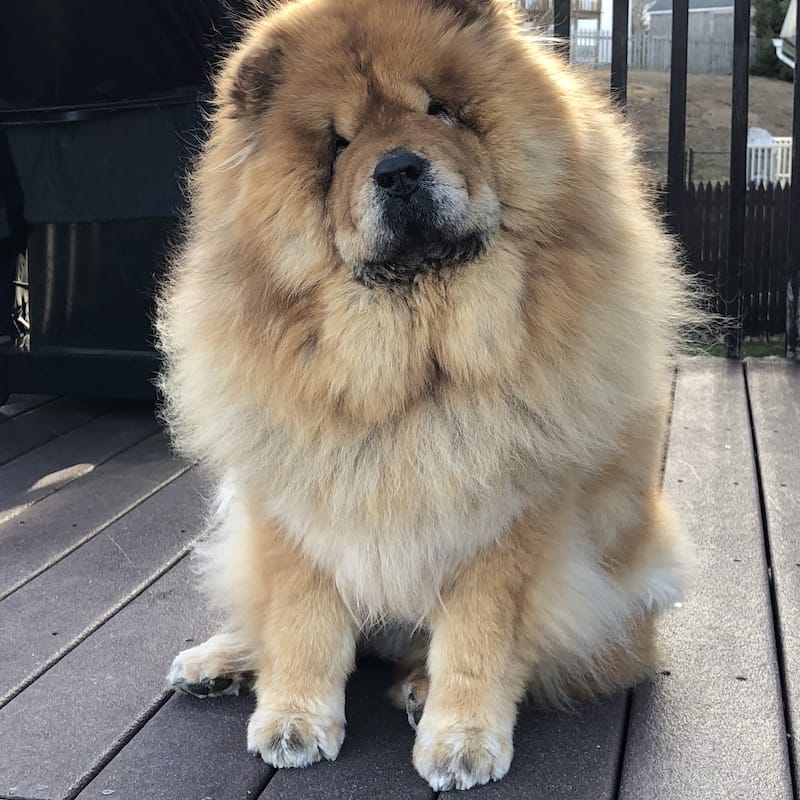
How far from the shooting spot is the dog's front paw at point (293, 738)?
1.70 m

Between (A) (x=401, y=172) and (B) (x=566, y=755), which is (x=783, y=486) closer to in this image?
(B) (x=566, y=755)

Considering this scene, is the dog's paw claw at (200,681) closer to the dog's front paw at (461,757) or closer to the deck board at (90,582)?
the deck board at (90,582)

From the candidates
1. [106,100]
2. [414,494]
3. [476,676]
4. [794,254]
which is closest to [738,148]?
[794,254]

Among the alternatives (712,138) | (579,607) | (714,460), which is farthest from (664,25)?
(579,607)

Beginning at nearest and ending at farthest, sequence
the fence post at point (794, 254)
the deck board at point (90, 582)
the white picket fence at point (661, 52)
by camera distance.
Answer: the deck board at point (90, 582) < the fence post at point (794, 254) < the white picket fence at point (661, 52)

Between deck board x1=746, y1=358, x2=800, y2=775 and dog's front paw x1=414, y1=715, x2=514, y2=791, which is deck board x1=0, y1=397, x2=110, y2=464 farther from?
deck board x1=746, y1=358, x2=800, y2=775

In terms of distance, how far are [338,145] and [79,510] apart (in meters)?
1.70

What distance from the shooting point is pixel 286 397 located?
176 cm

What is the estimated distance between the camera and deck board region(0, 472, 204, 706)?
2129 mm

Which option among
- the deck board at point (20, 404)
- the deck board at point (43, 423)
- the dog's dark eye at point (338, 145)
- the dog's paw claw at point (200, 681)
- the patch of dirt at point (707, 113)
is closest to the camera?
the dog's dark eye at point (338, 145)

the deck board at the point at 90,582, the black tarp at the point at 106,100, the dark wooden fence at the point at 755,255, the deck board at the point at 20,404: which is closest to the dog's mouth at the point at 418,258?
the deck board at the point at 90,582

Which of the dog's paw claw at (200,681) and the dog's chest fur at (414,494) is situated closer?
the dog's chest fur at (414,494)

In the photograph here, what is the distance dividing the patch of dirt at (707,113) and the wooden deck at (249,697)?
11721mm

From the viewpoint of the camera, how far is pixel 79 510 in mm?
2975
